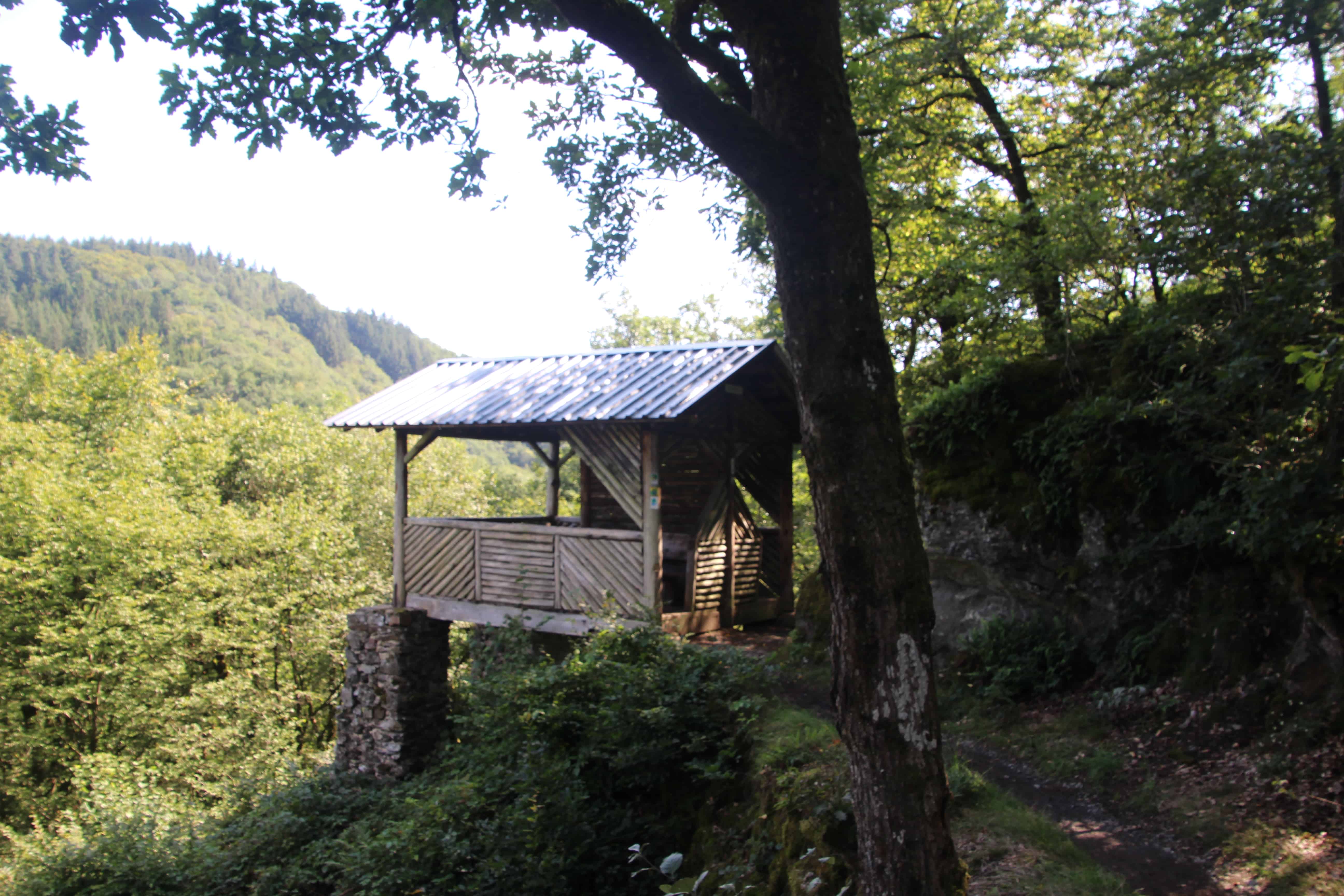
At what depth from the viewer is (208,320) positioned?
240ft

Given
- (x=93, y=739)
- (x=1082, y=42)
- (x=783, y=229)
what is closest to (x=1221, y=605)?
(x=783, y=229)

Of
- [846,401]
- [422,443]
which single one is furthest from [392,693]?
[846,401]

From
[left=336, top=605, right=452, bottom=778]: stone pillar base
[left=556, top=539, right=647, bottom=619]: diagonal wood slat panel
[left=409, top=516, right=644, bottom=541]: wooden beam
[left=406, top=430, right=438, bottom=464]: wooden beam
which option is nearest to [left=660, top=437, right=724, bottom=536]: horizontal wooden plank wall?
[left=409, top=516, right=644, bottom=541]: wooden beam

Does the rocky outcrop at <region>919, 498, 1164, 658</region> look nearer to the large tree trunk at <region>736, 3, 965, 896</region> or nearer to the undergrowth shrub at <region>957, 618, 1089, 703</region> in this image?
the undergrowth shrub at <region>957, 618, 1089, 703</region>

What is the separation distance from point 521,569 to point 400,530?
2222mm

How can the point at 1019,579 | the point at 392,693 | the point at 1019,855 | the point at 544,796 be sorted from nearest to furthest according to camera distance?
1. the point at 1019,855
2. the point at 544,796
3. the point at 1019,579
4. the point at 392,693

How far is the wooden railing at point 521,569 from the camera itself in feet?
30.4

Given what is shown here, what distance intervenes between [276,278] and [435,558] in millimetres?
96440

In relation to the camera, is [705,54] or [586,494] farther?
[586,494]

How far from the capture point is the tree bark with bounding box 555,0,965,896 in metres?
2.94

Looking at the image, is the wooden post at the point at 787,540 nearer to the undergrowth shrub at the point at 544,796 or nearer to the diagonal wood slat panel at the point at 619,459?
the diagonal wood slat panel at the point at 619,459

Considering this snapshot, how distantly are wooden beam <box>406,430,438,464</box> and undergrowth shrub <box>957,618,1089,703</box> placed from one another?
681 centimetres

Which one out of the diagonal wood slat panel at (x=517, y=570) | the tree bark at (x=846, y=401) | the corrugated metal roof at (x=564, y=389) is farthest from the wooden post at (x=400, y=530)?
the tree bark at (x=846, y=401)

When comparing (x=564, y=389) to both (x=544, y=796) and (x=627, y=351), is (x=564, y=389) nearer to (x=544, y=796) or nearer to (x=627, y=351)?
(x=627, y=351)
